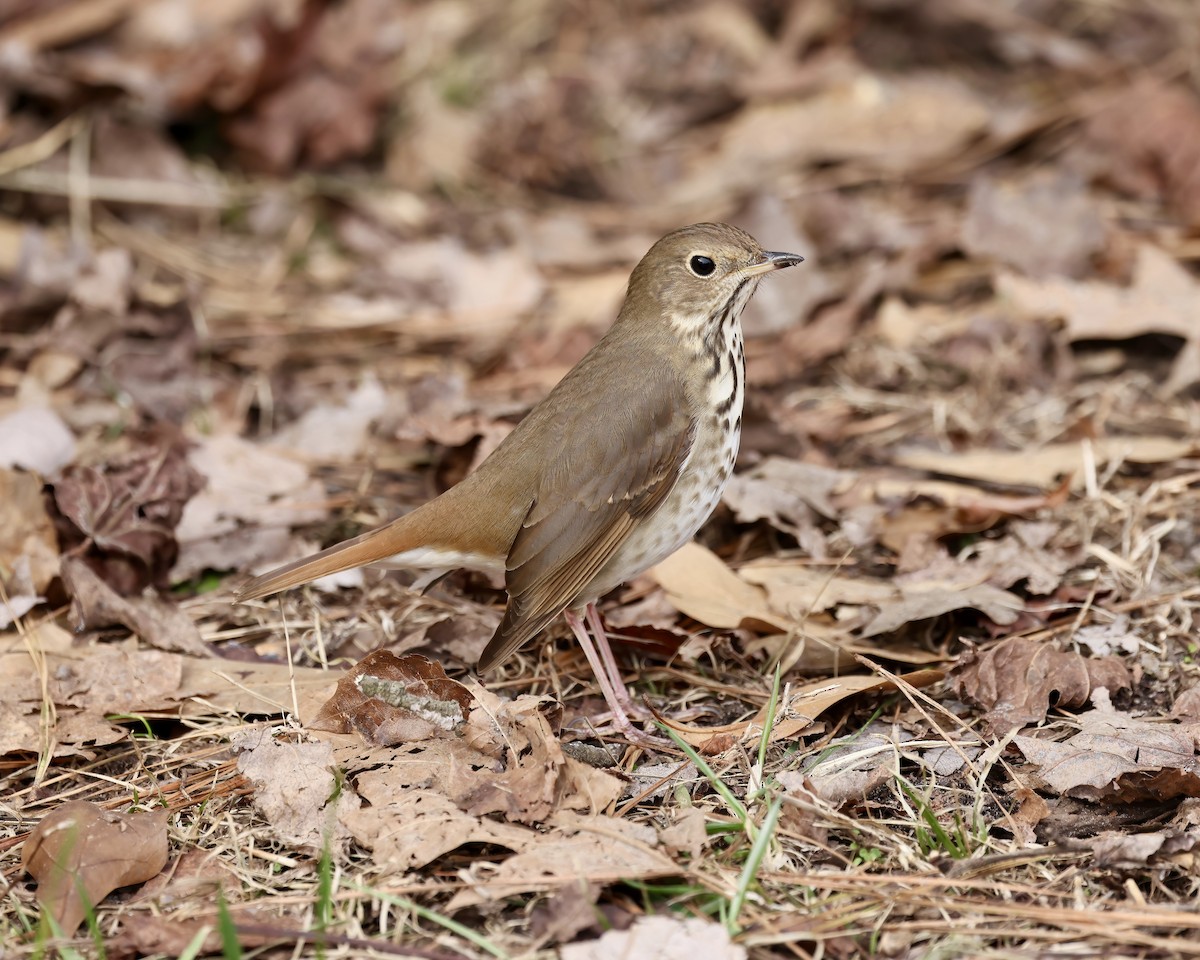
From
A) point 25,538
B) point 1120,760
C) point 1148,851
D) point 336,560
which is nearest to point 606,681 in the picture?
point 336,560

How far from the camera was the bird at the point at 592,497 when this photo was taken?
12.5 ft

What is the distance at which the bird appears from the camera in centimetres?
382

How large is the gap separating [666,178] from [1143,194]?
2.35 meters

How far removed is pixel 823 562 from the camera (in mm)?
4504

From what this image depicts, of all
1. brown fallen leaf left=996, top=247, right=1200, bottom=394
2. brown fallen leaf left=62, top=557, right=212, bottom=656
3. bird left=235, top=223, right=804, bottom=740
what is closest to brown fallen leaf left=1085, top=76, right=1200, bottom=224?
brown fallen leaf left=996, top=247, right=1200, bottom=394

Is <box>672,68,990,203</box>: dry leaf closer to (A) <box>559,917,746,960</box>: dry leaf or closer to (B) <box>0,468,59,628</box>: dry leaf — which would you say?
(B) <box>0,468,59,628</box>: dry leaf

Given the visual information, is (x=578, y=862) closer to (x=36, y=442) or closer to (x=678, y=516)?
(x=678, y=516)

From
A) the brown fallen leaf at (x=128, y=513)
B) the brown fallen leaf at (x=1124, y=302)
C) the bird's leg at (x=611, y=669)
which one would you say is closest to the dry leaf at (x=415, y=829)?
the bird's leg at (x=611, y=669)

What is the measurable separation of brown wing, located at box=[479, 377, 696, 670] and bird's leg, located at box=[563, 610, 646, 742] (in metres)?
0.16

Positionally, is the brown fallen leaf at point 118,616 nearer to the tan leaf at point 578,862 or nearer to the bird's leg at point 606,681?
the bird's leg at point 606,681

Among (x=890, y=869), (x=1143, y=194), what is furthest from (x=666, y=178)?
(x=890, y=869)

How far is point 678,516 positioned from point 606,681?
19.1 inches

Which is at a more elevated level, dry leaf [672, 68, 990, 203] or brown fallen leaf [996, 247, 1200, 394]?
dry leaf [672, 68, 990, 203]

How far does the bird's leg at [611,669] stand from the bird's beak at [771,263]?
1074mm
